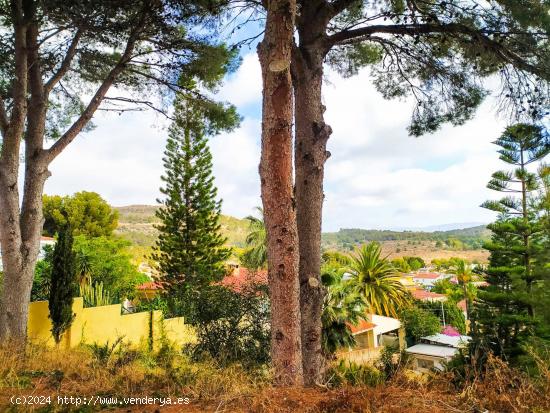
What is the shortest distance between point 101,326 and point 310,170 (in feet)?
22.6

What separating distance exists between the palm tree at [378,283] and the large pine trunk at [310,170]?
18.4 metres

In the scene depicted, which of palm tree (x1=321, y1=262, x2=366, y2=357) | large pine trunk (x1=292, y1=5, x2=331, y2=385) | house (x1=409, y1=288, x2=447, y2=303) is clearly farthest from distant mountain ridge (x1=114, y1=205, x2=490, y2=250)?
large pine trunk (x1=292, y1=5, x2=331, y2=385)

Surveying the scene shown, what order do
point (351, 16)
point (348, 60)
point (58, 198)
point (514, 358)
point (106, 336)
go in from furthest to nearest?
point (58, 198)
point (514, 358)
point (106, 336)
point (348, 60)
point (351, 16)

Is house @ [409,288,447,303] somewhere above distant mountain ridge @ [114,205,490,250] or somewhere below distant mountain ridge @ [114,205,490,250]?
below

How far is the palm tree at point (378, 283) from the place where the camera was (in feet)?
71.7

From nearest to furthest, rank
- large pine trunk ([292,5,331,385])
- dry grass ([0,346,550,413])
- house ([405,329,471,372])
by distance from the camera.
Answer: dry grass ([0,346,550,413]), large pine trunk ([292,5,331,385]), house ([405,329,471,372])

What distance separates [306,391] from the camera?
251cm

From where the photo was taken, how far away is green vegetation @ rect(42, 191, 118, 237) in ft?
77.6

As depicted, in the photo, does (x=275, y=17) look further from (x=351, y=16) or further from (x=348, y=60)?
(x=348, y=60)

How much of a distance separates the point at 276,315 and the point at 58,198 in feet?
86.3

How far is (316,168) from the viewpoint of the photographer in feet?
13.3

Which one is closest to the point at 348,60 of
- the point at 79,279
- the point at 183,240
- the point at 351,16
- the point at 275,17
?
the point at 351,16

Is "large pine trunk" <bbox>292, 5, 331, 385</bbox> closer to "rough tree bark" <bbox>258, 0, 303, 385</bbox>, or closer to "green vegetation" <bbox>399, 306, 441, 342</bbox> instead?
"rough tree bark" <bbox>258, 0, 303, 385</bbox>

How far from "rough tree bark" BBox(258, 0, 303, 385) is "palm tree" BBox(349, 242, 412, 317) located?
19.3 meters
